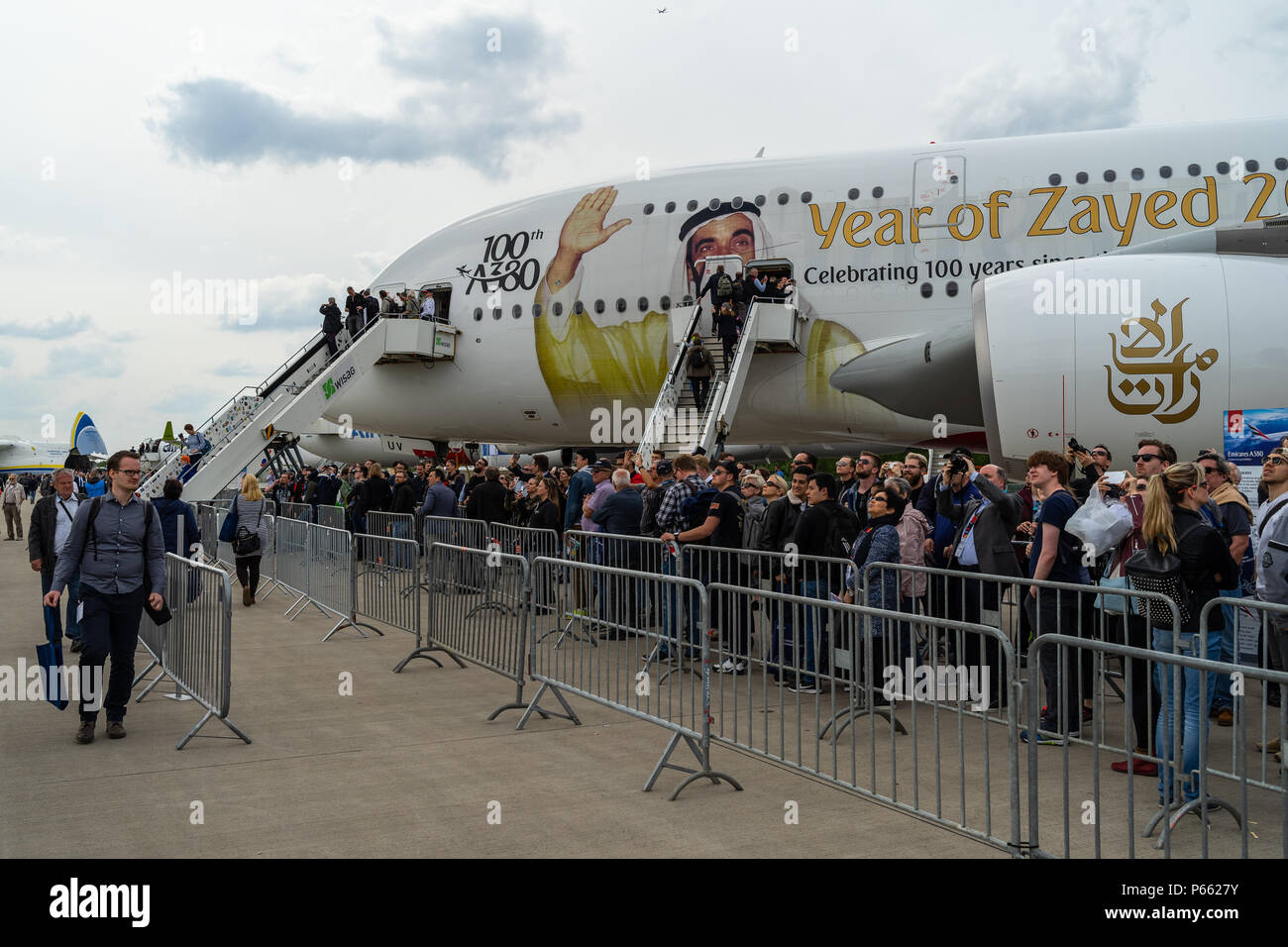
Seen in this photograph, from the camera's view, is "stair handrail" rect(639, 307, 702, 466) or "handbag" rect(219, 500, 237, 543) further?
"stair handrail" rect(639, 307, 702, 466)

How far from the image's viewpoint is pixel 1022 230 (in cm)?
1535

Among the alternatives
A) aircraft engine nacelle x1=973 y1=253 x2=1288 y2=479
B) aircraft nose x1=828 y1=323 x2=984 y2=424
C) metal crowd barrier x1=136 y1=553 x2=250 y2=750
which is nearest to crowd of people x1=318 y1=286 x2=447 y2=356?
aircraft nose x1=828 y1=323 x2=984 y2=424

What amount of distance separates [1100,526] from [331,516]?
38.7 feet

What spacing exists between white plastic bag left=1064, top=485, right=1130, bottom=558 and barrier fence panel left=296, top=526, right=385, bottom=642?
6.97m

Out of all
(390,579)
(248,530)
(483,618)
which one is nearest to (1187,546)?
(483,618)

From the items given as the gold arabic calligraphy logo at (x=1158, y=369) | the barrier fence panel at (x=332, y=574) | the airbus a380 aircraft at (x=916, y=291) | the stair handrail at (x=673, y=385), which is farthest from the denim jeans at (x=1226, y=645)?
the stair handrail at (x=673, y=385)

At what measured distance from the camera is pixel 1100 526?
651 centimetres

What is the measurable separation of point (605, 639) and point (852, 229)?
11131 millimetres

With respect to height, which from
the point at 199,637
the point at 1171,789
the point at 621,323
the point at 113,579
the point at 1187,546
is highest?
the point at 621,323

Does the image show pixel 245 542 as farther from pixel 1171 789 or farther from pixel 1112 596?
pixel 1171 789

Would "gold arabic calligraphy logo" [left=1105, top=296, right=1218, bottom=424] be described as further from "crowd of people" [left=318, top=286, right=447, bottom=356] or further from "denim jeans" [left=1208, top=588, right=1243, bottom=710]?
"crowd of people" [left=318, top=286, right=447, bottom=356]

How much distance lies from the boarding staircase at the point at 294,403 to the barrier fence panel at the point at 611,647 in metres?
11.9

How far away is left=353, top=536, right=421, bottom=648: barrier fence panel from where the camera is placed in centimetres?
1010

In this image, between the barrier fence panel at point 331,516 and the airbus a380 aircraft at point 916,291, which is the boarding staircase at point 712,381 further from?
the barrier fence panel at point 331,516
